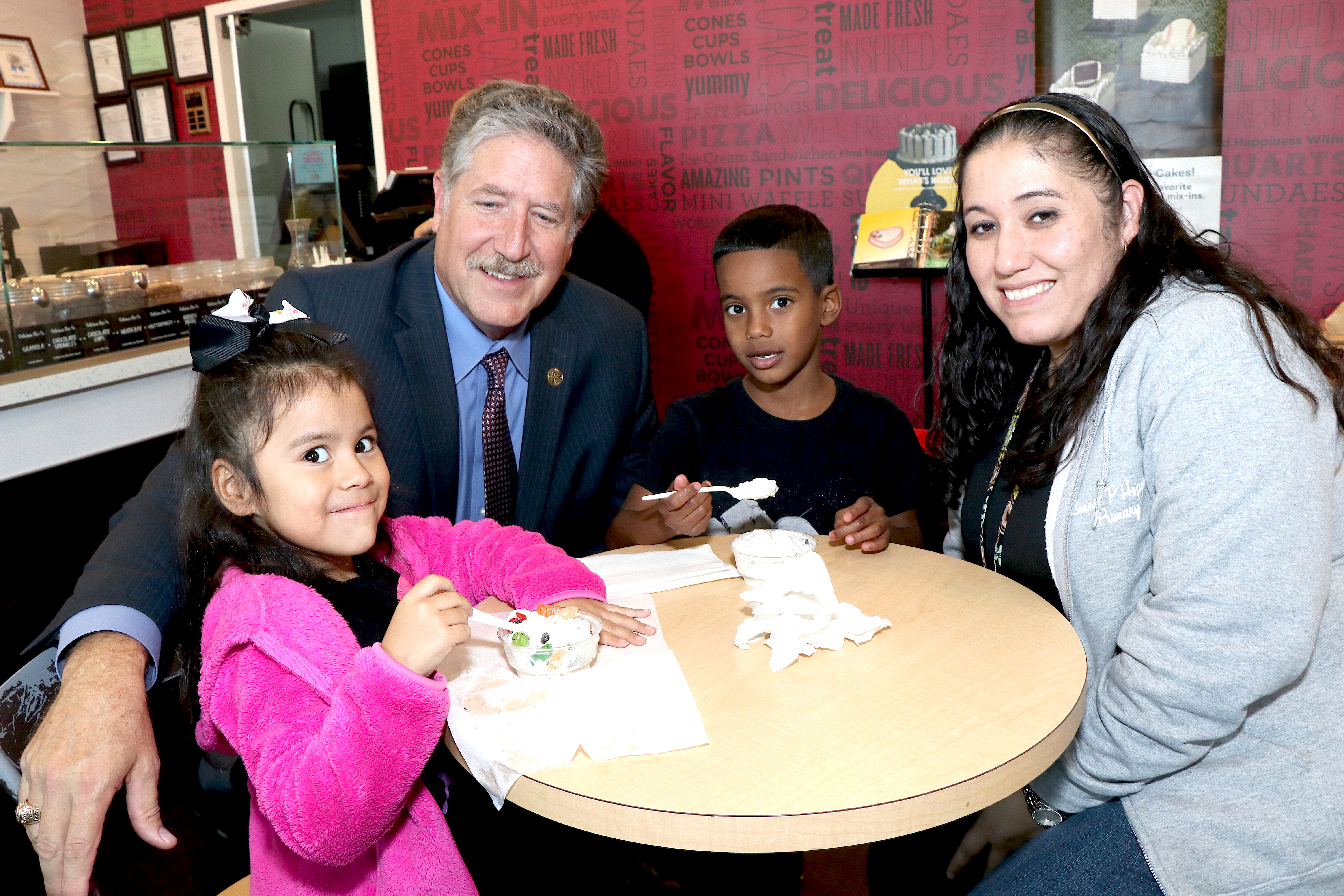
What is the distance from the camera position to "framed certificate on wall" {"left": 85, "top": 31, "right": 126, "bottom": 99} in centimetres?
664

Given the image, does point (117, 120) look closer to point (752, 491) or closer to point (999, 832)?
point (752, 491)

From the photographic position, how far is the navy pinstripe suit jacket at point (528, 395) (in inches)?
79.8

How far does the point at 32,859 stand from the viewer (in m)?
2.37

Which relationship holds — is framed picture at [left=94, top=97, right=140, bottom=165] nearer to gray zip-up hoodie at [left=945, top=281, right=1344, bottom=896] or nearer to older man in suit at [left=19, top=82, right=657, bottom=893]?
older man in suit at [left=19, top=82, right=657, bottom=893]

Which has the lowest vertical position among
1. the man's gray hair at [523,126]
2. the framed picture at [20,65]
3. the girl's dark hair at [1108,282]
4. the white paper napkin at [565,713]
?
the white paper napkin at [565,713]

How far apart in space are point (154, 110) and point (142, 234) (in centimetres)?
447

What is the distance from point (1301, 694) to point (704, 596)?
94 cm

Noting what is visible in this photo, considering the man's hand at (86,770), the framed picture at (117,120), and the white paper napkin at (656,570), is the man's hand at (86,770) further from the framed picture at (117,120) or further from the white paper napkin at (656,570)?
the framed picture at (117,120)

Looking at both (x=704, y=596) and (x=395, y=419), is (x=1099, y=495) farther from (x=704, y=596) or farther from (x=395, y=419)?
(x=395, y=419)

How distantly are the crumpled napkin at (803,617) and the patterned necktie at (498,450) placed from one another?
2.80 ft

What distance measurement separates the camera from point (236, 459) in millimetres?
1396

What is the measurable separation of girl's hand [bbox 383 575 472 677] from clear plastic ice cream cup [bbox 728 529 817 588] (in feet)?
1.98

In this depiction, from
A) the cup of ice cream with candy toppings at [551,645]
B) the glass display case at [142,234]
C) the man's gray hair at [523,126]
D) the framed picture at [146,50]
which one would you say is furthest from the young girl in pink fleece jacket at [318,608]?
the framed picture at [146,50]

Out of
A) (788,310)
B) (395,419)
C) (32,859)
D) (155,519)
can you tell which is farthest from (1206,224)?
(32,859)
